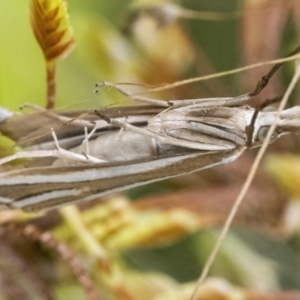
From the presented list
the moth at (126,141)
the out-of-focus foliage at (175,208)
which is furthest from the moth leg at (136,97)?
the out-of-focus foliage at (175,208)

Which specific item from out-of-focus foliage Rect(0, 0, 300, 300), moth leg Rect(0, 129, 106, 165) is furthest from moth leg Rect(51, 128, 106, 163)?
out-of-focus foliage Rect(0, 0, 300, 300)

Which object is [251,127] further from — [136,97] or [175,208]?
[175,208]

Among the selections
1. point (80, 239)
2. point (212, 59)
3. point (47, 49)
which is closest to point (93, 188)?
point (47, 49)

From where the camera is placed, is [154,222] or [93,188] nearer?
[93,188]

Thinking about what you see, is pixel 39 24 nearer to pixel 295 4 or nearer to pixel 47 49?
pixel 47 49

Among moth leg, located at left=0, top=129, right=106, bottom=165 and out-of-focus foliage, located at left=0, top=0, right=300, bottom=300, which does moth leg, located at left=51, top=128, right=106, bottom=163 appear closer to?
moth leg, located at left=0, top=129, right=106, bottom=165

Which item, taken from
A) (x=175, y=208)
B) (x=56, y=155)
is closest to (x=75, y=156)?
(x=56, y=155)

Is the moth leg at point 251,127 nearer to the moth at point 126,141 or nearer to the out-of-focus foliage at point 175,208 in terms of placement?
the moth at point 126,141
